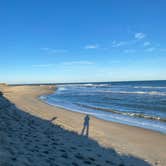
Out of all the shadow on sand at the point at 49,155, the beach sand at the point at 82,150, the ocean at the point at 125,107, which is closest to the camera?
the shadow on sand at the point at 49,155

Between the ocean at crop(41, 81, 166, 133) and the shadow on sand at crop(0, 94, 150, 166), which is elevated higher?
the shadow on sand at crop(0, 94, 150, 166)

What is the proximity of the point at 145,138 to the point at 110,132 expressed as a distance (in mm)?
2086

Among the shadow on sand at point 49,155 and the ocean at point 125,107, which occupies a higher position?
the shadow on sand at point 49,155

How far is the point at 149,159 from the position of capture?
8172 mm

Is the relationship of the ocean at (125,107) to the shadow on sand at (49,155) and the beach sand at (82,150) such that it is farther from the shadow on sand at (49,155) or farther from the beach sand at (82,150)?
the shadow on sand at (49,155)

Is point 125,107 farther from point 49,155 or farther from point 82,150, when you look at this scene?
point 49,155

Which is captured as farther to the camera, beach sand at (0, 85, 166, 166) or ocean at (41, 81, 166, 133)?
ocean at (41, 81, 166, 133)

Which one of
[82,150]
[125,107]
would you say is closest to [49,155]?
[82,150]

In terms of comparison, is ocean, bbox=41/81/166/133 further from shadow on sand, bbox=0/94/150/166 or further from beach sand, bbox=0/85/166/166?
shadow on sand, bbox=0/94/150/166

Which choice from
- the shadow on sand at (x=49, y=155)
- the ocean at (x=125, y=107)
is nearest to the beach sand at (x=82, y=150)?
the shadow on sand at (x=49, y=155)

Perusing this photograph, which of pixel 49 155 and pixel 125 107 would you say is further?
pixel 125 107

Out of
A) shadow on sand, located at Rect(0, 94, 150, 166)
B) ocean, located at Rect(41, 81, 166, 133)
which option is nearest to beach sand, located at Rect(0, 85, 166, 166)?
shadow on sand, located at Rect(0, 94, 150, 166)

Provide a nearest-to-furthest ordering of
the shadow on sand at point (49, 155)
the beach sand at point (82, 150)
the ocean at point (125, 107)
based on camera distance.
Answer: the shadow on sand at point (49, 155)
the beach sand at point (82, 150)
the ocean at point (125, 107)

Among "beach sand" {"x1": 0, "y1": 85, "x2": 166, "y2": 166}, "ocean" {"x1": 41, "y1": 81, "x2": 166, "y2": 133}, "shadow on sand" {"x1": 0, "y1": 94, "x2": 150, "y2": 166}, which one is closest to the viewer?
"shadow on sand" {"x1": 0, "y1": 94, "x2": 150, "y2": 166}
